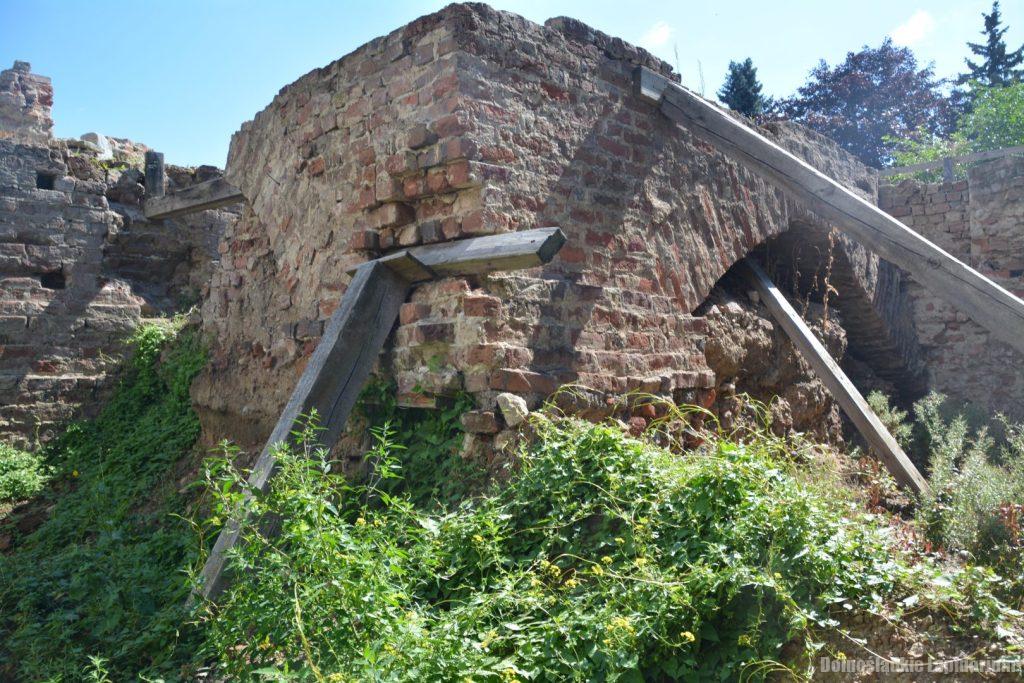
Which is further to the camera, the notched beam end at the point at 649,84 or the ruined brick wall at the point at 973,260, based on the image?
the ruined brick wall at the point at 973,260

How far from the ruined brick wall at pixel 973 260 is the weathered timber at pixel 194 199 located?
704 cm

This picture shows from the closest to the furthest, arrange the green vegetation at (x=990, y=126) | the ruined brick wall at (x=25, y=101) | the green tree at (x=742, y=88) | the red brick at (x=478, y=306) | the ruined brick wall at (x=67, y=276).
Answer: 1. the red brick at (x=478, y=306)
2. the ruined brick wall at (x=67, y=276)
3. the ruined brick wall at (x=25, y=101)
4. the green vegetation at (x=990, y=126)
5. the green tree at (x=742, y=88)

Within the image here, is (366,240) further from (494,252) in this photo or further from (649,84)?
(649,84)

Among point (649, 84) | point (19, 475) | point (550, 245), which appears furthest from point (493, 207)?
point (19, 475)

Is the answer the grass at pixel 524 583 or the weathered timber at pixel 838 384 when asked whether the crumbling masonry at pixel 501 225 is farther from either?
the grass at pixel 524 583

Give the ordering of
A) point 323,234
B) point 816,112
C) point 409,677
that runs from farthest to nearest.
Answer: point 816,112
point 323,234
point 409,677

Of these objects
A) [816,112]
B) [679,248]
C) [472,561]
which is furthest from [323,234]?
[816,112]

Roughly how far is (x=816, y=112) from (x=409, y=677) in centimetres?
2735

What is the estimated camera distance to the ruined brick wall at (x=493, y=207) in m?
4.00

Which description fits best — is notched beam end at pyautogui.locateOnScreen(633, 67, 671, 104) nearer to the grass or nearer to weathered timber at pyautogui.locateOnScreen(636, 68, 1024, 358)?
weathered timber at pyautogui.locateOnScreen(636, 68, 1024, 358)

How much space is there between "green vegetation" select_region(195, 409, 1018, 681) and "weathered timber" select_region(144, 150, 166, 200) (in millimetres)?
5805

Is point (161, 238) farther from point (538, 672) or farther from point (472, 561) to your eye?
point (538, 672)

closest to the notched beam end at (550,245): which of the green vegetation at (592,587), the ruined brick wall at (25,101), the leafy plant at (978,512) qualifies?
the green vegetation at (592,587)

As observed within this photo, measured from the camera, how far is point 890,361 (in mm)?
8375
